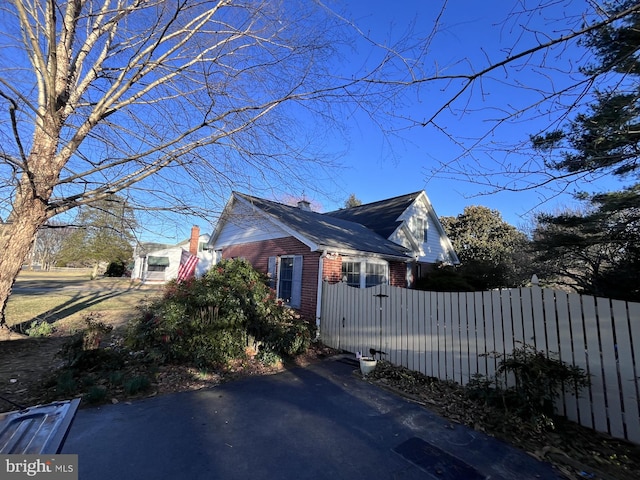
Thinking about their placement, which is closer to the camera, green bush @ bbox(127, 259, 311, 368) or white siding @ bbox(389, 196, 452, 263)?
green bush @ bbox(127, 259, 311, 368)

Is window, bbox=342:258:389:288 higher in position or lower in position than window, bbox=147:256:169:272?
lower

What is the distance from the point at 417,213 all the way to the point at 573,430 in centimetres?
1288

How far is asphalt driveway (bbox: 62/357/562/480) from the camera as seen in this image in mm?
2904

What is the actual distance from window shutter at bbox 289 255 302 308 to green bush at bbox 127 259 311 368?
134 cm

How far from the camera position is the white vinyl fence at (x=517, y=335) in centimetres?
355

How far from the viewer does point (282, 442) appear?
11.2 feet

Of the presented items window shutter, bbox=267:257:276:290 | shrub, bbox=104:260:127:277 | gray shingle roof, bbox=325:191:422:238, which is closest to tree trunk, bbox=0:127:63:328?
window shutter, bbox=267:257:276:290

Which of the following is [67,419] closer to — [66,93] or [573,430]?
[573,430]

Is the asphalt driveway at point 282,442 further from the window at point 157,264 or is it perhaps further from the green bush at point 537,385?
the window at point 157,264

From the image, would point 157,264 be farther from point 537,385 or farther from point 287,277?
point 537,385

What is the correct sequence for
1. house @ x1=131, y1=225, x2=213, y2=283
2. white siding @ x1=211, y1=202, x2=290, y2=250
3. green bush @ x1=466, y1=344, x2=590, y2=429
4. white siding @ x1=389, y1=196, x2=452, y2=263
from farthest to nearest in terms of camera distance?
house @ x1=131, y1=225, x2=213, y2=283
white siding @ x1=389, y1=196, x2=452, y2=263
white siding @ x1=211, y1=202, x2=290, y2=250
green bush @ x1=466, y1=344, x2=590, y2=429

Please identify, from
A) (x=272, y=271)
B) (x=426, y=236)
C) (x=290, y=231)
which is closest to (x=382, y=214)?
(x=426, y=236)

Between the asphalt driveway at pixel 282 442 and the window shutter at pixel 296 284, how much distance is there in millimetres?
4437

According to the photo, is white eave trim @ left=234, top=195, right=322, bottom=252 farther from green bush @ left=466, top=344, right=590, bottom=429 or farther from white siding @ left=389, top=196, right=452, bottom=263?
white siding @ left=389, top=196, right=452, bottom=263
